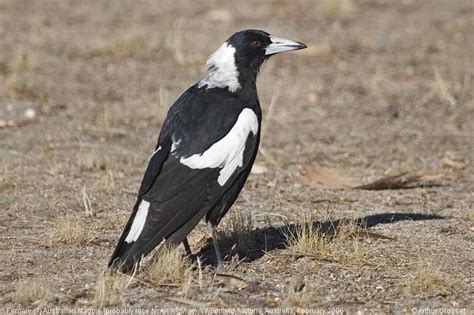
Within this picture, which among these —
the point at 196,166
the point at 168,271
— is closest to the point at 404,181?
the point at 196,166

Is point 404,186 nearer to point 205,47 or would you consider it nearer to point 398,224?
point 398,224

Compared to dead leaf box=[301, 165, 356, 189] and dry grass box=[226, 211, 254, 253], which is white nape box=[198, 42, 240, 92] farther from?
dead leaf box=[301, 165, 356, 189]

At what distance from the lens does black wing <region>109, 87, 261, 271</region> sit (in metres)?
4.91

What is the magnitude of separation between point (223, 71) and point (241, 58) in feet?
0.48

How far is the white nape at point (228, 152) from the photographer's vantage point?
5.17 metres

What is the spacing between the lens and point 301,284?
497cm

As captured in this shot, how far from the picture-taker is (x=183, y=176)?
16.7 feet

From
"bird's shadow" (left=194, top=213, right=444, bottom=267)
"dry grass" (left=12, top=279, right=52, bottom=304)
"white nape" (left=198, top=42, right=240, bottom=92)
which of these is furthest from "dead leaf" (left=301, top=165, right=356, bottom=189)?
"dry grass" (left=12, top=279, right=52, bottom=304)

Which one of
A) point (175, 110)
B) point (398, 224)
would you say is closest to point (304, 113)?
point (398, 224)

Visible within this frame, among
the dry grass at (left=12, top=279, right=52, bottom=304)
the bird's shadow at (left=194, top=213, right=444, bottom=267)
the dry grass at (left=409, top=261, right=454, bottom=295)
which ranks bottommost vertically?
the dry grass at (left=409, top=261, right=454, bottom=295)

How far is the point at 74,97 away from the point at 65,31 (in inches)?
97.3

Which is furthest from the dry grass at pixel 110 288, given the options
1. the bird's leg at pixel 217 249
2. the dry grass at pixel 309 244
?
the dry grass at pixel 309 244

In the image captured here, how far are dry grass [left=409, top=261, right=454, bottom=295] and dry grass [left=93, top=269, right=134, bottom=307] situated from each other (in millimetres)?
1352

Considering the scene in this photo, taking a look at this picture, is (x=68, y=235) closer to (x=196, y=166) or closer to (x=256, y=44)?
(x=196, y=166)
